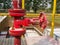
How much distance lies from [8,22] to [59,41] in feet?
8.70

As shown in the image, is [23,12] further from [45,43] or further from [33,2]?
[33,2]

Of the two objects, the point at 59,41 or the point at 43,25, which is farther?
the point at 59,41

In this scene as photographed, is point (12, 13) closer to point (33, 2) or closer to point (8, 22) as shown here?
point (33, 2)

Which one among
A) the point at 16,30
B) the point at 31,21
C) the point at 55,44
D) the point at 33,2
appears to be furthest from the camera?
the point at 33,2

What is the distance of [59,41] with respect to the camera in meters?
2.78

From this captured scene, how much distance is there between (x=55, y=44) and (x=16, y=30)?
0.92 m

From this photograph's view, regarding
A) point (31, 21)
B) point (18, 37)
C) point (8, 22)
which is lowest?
point (8, 22)

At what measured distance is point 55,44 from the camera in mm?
2611

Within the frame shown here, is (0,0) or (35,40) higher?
(0,0)

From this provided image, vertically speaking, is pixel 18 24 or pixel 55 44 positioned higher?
pixel 18 24

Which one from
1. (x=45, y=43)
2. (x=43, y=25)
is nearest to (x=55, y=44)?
(x=45, y=43)

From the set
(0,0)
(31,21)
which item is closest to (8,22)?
(0,0)

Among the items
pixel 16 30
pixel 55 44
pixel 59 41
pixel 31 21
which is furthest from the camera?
pixel 59 41

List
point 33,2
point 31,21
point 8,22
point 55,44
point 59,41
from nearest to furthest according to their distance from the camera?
1. point 31,21
2. point 55,44
3. point 59,41
4. point 33,2
5. point 8,22
